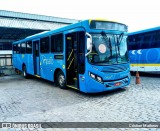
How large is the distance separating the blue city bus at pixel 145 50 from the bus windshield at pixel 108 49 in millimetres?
5019

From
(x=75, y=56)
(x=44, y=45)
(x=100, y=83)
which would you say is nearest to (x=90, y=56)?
(x=100, y=83)

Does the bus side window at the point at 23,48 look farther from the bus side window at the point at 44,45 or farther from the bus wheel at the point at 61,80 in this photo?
the bus wheel at the point at 61,80

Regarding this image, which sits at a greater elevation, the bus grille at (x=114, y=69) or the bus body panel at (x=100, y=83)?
the bus grille at (x=114, y=69)

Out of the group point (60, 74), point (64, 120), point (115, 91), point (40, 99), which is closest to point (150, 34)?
point (115, 91)

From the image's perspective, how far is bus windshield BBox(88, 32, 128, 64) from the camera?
7.84 meters

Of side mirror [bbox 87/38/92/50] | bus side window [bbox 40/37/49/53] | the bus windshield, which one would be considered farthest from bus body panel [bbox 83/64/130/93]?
bus side window [bbox 40/37/49/53]

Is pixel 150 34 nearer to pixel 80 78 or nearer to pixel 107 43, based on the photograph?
pixel 107 43

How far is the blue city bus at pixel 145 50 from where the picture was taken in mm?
12922

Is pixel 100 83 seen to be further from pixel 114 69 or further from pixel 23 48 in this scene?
pixel 23 48

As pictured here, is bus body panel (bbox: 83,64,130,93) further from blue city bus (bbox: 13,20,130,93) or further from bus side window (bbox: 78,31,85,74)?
bus side window (bbox: 78,31,85,74)

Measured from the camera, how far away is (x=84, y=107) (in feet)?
22.3

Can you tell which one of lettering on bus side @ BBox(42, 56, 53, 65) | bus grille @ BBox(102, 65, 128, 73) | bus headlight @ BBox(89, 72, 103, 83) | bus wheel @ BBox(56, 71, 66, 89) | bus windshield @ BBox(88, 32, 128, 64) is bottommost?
bus wheel @ BBox(56, 71, 66, 89)

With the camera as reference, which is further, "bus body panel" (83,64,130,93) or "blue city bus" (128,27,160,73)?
"blue city bus" (128,27,160,73)

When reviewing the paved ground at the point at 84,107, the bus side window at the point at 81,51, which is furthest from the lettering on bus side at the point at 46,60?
the bus side window at the point at 81,51
